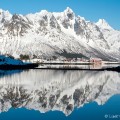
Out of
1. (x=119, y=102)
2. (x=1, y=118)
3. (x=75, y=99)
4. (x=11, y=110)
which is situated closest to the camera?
(x=1, y=118)

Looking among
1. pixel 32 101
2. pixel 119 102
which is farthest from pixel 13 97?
pixel 119 102

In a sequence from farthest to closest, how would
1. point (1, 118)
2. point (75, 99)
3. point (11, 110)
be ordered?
point (75, 99) < point (11, 110) < point (1, 118)

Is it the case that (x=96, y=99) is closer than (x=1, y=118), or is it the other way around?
(x=1, y=118)

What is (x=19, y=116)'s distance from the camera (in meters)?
51.9

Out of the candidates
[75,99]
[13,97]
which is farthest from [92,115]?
[13,97]

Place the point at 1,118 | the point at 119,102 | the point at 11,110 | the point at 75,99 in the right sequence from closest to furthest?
the point at 1,118
the point at 11,110
the point at 119,102
the point at 75,99

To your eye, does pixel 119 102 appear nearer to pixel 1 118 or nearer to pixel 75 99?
pixel 75 99

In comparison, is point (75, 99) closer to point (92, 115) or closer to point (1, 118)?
point (92, 115)

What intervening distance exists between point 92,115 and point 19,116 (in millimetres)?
8722

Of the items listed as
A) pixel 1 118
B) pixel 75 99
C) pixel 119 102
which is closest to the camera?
pixel 1 118

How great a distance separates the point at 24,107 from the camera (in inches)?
2384

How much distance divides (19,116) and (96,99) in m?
23.2

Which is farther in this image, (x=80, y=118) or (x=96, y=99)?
(x=96, y=99)

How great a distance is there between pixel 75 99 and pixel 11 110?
56.8 ft
